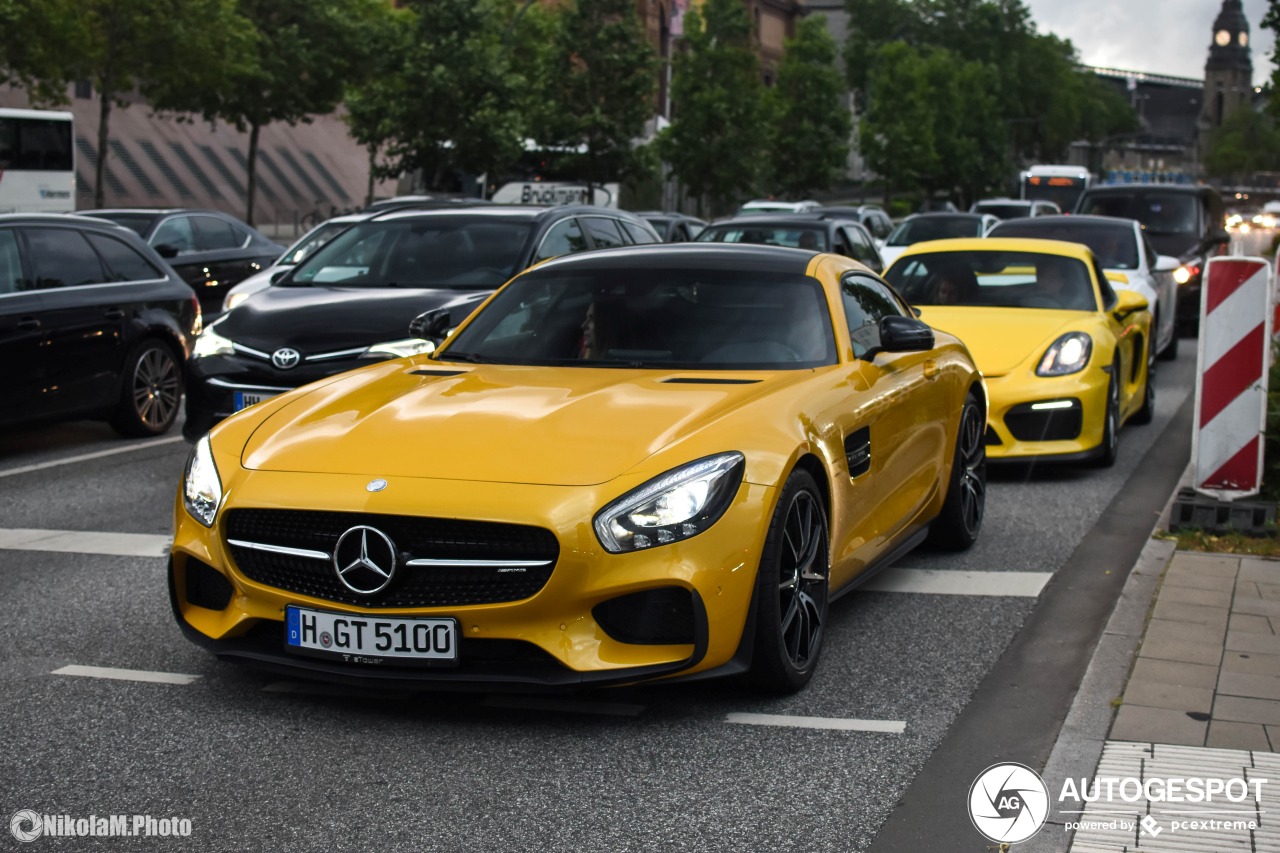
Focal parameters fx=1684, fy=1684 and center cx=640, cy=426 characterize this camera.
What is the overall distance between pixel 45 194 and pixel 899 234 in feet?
56.5

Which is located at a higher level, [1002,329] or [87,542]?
[1002,329]

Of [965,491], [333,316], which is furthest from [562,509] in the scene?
[333,316]

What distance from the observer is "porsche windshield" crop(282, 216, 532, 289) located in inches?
409

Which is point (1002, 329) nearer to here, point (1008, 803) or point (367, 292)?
point (367, 292)

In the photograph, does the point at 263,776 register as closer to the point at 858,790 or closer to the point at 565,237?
the point at 858,790

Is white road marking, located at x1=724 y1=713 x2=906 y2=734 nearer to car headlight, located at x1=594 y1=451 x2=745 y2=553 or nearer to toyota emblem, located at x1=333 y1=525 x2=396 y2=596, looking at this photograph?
car headlight, located at x1=594 y1=451 x2=745 y2=553

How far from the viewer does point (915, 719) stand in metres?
5.13

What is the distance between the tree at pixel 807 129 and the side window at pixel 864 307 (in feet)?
172

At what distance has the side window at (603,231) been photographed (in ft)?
38.0

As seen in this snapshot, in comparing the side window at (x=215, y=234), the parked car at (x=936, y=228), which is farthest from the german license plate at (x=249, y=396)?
the parked car at (x=936, y=228)

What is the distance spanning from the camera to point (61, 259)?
36.5ft

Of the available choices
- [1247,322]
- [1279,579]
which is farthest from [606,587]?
[1247,322]

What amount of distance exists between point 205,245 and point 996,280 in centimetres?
1056

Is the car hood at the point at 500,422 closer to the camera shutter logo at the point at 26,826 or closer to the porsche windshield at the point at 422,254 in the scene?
the camera shutter logo at the point at 26,826
